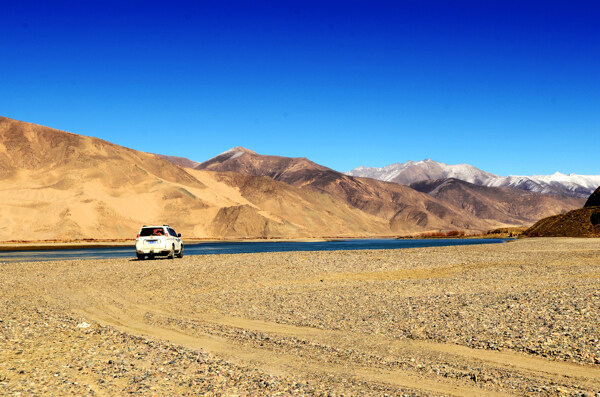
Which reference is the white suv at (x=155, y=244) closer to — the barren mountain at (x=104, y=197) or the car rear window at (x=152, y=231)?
the car rear window at (x=152, y=231)

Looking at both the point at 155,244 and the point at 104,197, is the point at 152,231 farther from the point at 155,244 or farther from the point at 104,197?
the point at 104,197

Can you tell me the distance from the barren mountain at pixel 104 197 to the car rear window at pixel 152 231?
6902 centimetres

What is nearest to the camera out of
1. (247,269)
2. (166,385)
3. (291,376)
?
(166,385)

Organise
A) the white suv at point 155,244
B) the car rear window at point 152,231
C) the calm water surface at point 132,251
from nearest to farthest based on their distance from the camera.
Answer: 1. the white suv at point 155,244
2. the car rear window at point 152,231
3. the calm water surface at point 132,251

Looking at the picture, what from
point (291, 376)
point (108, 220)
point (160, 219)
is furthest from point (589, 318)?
point (160, 219)

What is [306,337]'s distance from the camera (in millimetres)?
12047

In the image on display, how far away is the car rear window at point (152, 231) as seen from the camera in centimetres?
3769

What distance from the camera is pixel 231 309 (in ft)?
53.1

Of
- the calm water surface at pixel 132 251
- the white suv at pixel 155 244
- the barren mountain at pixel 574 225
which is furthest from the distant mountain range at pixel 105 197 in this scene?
the barren mountain at pixel 574 225

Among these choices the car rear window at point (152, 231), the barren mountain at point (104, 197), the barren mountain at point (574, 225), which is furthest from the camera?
the barren mountain at point (104, 197)

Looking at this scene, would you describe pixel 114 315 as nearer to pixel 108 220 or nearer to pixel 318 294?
pixel 318 294

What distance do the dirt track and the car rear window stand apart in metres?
14.7

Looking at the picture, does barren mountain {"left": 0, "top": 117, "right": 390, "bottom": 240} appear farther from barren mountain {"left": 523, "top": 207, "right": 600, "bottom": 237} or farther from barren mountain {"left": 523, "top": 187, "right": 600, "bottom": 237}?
barren mountain {"left": 523, "top": 207, "right": 600, "bottom": 237}

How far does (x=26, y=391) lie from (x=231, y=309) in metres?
8.73
